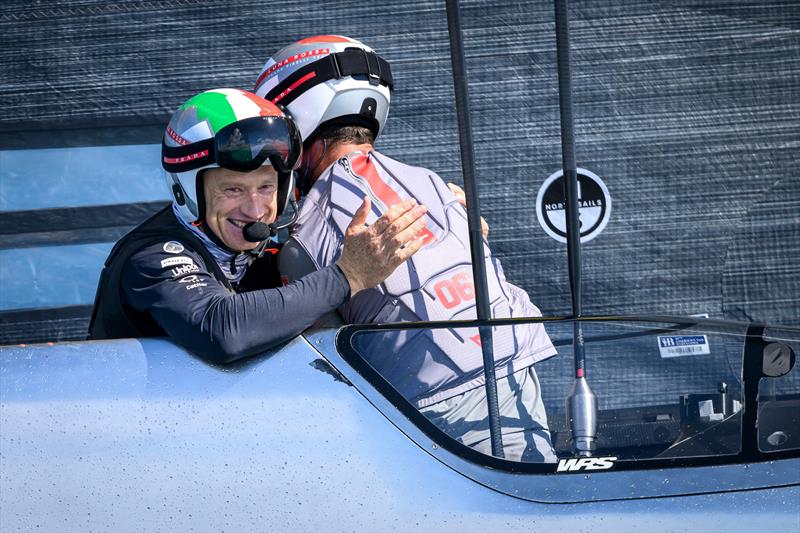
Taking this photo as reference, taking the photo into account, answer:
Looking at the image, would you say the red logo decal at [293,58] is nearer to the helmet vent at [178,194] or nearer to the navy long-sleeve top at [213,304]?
the helmet vent at [178,194]

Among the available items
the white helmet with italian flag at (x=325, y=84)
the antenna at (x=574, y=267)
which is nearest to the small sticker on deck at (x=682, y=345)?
the antenna at (x=574, y=267)

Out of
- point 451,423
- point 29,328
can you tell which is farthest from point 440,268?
point 29,328

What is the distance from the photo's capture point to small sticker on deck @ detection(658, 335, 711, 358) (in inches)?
65.2

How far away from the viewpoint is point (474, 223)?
165 centimetres

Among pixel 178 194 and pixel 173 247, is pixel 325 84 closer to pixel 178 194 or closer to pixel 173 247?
pixel 178 194

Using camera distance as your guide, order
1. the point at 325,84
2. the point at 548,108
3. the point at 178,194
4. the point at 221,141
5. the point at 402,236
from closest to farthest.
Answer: the point at 402,236 < the point at 221,141 < the point at 178,194 < the point at 325,84 < the point at 548,108

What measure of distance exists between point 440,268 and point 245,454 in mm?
585

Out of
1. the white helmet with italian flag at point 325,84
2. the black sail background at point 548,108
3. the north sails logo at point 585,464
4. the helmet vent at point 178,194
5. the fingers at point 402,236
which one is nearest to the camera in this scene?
the north sails logo at point 585,464

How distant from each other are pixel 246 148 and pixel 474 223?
0.53 meters

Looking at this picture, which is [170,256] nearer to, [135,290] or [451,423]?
[135,290]

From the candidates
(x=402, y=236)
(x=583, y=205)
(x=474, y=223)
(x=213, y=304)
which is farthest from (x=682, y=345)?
(x=583, y=205)

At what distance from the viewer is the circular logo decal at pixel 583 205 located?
3.13m

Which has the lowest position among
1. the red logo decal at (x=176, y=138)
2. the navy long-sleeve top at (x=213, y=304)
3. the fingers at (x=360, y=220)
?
the navy long-sleeve top at (x=213, y=304)

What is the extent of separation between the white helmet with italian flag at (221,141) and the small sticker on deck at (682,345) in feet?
2.81
